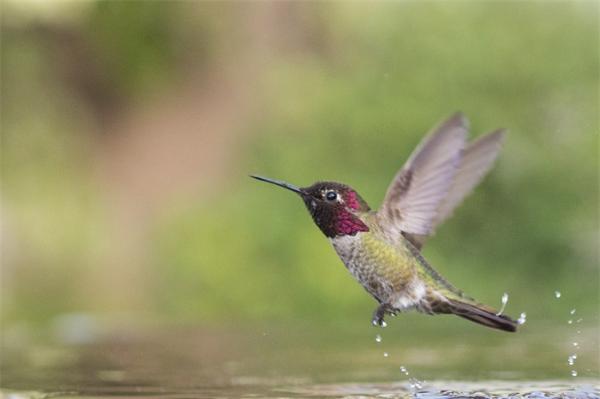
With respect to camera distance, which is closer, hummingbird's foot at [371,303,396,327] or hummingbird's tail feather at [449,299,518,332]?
hummingbird's tail feather at [449,299,518,332]

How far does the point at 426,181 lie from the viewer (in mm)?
4395

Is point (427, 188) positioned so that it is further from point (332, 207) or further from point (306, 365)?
point (306, 365)

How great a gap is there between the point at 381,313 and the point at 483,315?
37 centimetres

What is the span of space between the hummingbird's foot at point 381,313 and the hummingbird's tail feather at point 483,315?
0.23m

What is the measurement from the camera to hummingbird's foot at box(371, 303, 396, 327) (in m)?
4.23

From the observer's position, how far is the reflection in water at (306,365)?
4727 mm

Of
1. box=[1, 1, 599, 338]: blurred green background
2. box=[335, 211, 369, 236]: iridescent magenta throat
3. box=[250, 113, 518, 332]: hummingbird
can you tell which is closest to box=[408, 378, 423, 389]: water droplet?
box=[250, 113, 518, 332]: hummingbird

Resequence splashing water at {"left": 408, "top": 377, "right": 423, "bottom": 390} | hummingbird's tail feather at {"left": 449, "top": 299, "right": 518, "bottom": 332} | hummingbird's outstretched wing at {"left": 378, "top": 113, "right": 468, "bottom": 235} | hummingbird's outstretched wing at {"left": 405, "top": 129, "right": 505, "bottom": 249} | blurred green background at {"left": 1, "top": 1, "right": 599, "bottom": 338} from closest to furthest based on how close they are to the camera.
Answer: hummingbird's tail feather at {"left": 449, "top": 299, "right": 518, "bottom": 332} → hummingbird's outstretched wing at {"left": 378, "top": 113, "right": 468, "bottom": 235} → hummingbird's outstretched wing at {"left": 405, "top": 129, "right": 505, "bottom": 249} → splashing water at {"left": 408, "top": 377, "right": 423, "bottom": 390} → blurred green background at {"left": 1, "top": 1, "right": 599, "bottom": 338}

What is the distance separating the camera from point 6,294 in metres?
14.4

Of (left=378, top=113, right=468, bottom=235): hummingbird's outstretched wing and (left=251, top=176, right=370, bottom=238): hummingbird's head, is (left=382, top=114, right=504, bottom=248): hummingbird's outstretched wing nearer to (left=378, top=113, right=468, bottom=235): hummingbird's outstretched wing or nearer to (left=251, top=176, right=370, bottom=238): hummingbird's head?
(left=378, top=113, right=468, bottom=235): hummingbird's outstretched wing

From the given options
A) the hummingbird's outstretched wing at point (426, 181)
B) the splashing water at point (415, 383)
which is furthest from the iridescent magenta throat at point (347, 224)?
the splashing water at point (415, 383)

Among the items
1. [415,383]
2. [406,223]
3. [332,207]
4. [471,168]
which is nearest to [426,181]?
[406,223]

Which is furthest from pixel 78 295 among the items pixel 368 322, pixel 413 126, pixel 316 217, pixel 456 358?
pixel 316 217

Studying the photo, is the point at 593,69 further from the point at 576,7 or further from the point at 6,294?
the point at 6,294
